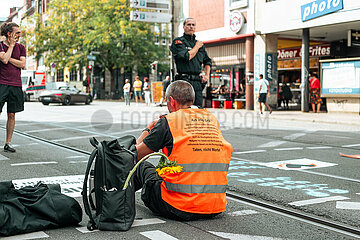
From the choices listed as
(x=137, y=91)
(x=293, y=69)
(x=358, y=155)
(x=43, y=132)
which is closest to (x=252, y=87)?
(x=293, y=69)

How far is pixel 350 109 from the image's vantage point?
21578 millimetres

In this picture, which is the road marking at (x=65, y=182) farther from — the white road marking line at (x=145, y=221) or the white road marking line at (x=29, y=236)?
the white road marking line at (x=29, y=236)

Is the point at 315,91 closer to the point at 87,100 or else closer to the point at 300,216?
the point at 87,100

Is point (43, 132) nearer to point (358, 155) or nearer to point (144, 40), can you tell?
point (358, 155)

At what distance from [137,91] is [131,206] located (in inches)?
1176

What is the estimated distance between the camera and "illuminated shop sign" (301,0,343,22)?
2075cm

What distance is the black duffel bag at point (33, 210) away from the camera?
3.68 metres

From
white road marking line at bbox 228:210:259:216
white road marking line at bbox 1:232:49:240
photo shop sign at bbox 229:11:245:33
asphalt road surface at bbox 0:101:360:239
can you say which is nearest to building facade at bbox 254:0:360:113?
photo shop sign at bbox 229:11:245:33

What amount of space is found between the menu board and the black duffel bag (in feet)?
62.4

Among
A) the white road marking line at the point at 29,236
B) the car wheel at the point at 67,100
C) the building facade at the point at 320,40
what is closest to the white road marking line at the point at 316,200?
the white road marking line at the point at 29,236

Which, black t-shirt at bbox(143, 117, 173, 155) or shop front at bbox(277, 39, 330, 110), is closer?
black t-shirt at bbox(143, 117, 173, 155)

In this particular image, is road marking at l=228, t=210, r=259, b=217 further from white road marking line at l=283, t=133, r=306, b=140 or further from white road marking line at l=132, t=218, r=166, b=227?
white road marking line at l=283, t=133, r=306, b=140

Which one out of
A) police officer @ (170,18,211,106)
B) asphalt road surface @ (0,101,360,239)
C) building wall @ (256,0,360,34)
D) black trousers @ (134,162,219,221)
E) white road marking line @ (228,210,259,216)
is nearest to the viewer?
asphalt road surface @ (0,101,360,239)

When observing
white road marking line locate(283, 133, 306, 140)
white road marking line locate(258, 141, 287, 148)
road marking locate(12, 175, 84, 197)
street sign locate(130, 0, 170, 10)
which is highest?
street sign locate(130, 0, 170, 10)
